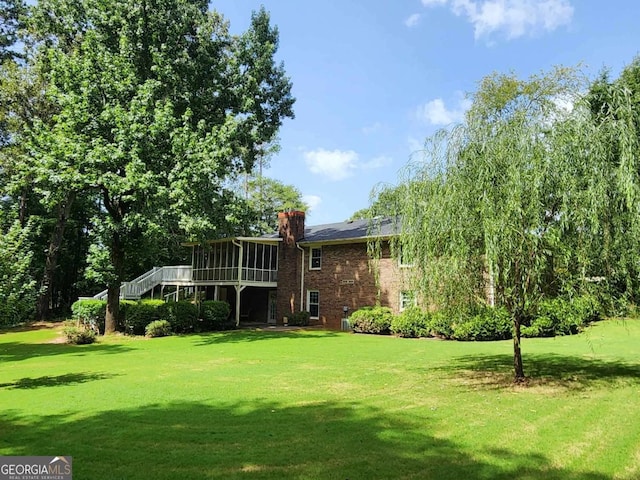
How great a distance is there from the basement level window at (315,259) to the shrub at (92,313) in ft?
35.5

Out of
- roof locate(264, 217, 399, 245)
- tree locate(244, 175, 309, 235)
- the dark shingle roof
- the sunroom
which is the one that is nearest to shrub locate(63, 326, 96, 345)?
the sunroom

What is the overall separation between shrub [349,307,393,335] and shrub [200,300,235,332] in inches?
275

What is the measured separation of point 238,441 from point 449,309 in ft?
16.4

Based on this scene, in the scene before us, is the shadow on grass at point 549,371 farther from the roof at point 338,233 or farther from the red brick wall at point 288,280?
the red brick wall at point 288,280

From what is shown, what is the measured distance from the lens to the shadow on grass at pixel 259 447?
468 centimetres

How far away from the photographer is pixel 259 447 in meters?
5.42

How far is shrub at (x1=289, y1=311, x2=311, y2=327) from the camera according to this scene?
24.2 m

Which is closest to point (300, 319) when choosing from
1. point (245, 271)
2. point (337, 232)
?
point (245, 271)

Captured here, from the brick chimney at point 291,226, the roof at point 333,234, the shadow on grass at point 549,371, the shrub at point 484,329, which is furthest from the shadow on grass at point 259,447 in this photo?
the brick chimney at point 291,226

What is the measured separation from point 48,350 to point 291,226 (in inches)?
549

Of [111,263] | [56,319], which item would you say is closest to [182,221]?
[111,263]

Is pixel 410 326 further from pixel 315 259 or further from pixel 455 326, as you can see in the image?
pixel 315 259

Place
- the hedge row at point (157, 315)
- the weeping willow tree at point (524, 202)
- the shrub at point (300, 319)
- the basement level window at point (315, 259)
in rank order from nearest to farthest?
1. the weeping willow tree at point (524, 202)
2. the hedge row at point (157, 315)
3. the shrub at point (300, 319)
4. the basement level window at point (315, 259)

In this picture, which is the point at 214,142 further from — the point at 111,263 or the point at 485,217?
the point at 485,217
